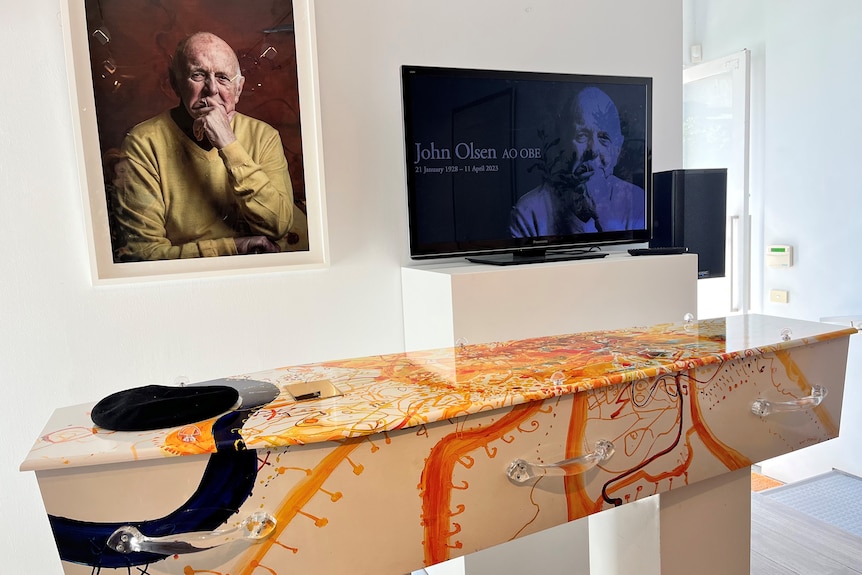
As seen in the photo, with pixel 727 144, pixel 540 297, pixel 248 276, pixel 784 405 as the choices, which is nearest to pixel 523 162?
pixel 540 297

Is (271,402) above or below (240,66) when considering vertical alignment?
below

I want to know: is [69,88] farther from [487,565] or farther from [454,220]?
[487,565]

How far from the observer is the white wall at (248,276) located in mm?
1784

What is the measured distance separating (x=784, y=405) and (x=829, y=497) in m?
2.38

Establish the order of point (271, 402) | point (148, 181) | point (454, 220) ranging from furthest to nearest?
point (454, 220) < point (148, 181) < point (271, 402)

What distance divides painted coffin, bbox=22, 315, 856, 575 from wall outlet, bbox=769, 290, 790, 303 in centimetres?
271

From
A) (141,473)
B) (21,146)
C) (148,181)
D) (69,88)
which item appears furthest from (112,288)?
(141,473)

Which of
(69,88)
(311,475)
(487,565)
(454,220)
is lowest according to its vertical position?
(487,565)

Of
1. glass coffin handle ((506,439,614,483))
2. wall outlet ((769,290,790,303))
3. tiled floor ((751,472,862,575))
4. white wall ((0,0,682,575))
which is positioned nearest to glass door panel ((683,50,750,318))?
wall outlet ((769,290,790,303))

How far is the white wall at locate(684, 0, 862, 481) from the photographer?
3.17m

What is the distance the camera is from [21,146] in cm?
177

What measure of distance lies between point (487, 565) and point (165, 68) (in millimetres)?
1880

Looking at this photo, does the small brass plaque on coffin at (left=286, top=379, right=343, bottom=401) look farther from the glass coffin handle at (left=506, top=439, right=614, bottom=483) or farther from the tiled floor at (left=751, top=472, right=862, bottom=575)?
the tiled floor at (left=751, top=472, right=862, bottom=575)

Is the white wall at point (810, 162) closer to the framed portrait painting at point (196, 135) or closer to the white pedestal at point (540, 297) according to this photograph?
the white pedestal at point (540, 297)
